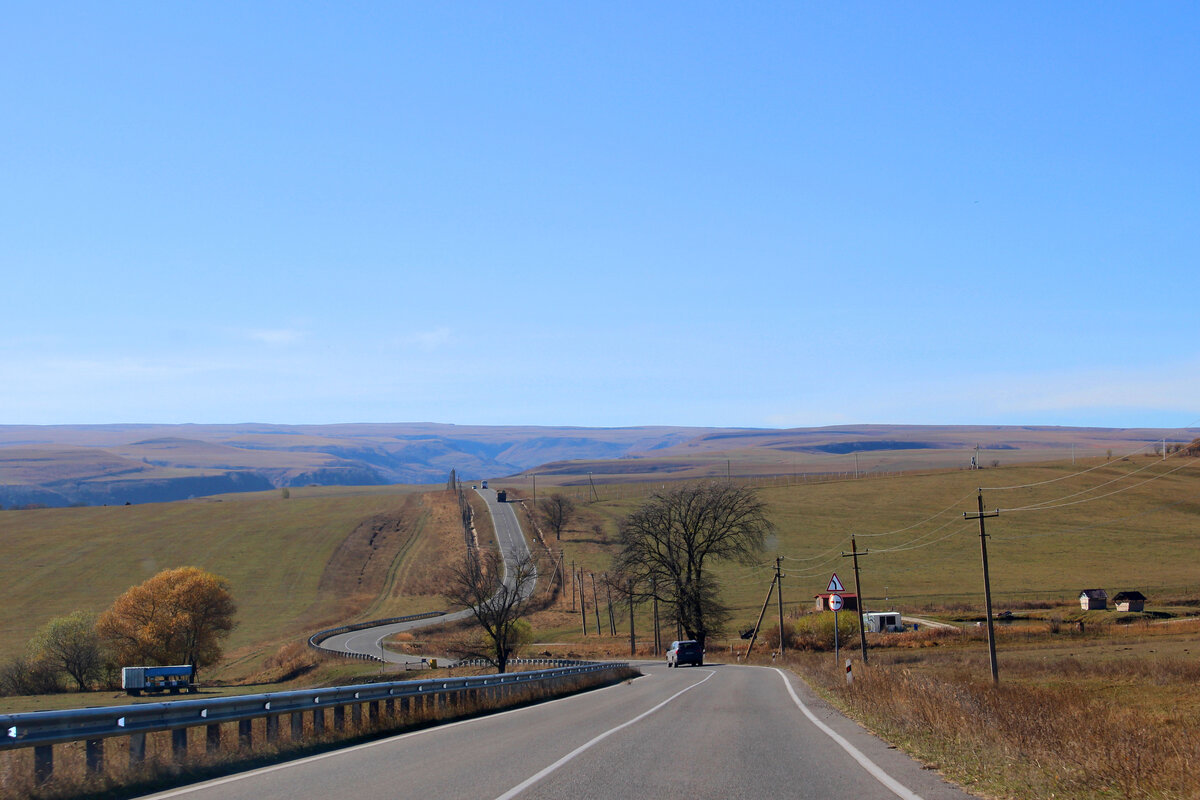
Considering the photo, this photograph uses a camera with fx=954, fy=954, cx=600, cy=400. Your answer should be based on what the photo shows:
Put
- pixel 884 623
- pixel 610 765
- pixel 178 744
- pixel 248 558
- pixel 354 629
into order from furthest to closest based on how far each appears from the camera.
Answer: pixel 248 558 < pixel 354 629 < pixel 884 623 < pixel 178 744 < pixel 610 765

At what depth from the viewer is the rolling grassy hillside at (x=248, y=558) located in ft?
272

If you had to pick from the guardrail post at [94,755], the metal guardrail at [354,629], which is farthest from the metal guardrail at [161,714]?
the metal guardrail at [354,629]

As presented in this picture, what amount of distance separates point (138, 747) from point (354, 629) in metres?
74.8

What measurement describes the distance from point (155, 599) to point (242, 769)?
2701 inches

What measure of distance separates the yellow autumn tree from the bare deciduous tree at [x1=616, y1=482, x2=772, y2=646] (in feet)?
103

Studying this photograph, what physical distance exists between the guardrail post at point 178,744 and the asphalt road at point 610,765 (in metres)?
0.86

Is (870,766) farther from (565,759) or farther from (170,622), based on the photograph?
(170,622)

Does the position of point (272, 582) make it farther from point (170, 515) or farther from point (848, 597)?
point (848, 597)

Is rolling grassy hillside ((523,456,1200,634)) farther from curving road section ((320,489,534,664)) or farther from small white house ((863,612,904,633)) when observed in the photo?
small white house ((863,612,904,633))

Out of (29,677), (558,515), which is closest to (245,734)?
(29,677)

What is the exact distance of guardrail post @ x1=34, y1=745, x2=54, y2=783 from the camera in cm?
950

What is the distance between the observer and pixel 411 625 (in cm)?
8594

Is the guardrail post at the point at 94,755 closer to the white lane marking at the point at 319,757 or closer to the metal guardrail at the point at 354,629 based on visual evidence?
the white lane marking at the point at 319,757

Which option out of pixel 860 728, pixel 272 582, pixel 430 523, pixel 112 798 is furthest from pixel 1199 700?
pixel 430 523
